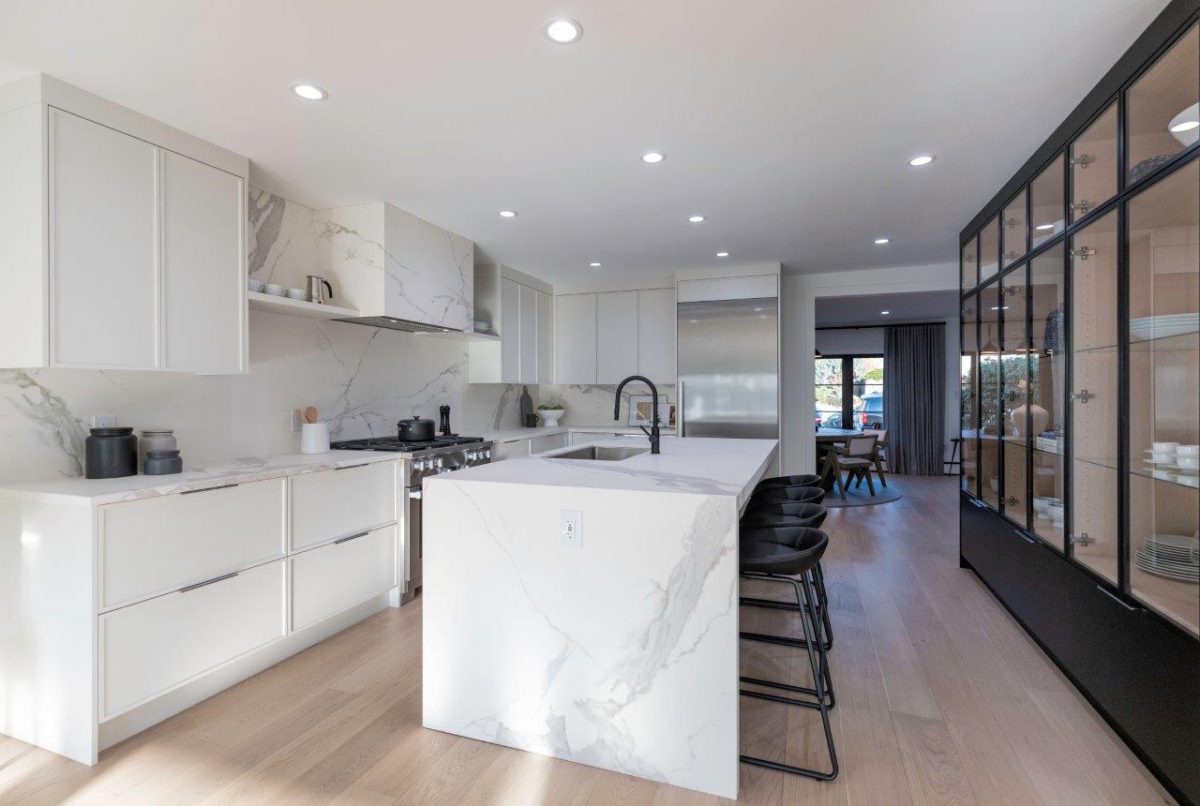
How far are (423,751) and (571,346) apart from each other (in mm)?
4366

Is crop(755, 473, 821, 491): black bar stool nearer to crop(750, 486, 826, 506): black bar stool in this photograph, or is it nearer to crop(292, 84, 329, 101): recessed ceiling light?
crop(750, 486, 826, 506): black bar stool

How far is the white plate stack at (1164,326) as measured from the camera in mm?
1680

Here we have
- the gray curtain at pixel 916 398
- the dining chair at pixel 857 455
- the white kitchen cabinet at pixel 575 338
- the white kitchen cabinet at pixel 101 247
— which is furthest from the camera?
the gray curtain at pixel 916 398

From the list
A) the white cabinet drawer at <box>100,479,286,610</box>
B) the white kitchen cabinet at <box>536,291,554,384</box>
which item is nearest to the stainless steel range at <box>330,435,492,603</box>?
the white cabinet drawer at <box>100,479,286,610</box>

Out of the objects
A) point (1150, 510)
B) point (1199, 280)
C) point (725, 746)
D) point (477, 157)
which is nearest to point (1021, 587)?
point (1150, 510)

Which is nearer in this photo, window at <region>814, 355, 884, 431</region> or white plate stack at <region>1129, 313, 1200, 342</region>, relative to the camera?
white plate stack at <region>1129, 313, 1200, 342</region>

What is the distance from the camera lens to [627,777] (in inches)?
74.3

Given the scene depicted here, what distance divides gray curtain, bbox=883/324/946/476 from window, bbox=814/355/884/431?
422mm

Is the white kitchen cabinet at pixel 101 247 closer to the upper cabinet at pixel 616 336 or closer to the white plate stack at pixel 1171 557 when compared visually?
the white plate stack at pixel 1171 557

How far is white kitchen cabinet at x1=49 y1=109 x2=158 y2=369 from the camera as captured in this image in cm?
208

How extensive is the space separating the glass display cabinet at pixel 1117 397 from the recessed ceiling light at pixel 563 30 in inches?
66.4

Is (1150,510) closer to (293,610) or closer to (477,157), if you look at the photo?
(477,157)

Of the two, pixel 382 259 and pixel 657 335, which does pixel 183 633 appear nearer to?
pixel 382 259

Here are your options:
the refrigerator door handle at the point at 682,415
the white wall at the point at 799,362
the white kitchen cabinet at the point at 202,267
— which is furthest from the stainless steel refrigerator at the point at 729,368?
the white kitchen cabinet at the point at 202,267
